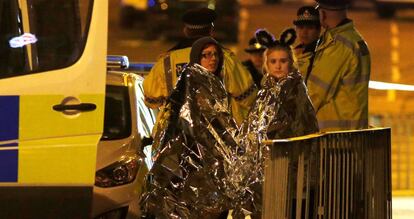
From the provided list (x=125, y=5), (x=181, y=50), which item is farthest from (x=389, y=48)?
(x=181, y=50)

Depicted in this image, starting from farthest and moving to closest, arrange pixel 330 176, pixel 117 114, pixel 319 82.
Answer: pixel 117 114
pixel 319 82
pixel 330 176

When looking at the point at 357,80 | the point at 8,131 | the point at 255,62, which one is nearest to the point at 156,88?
the point at 357,80

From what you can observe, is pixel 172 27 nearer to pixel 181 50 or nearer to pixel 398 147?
pixel 398 147

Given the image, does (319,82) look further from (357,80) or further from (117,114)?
(117,114)

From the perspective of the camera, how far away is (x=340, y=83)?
566cm

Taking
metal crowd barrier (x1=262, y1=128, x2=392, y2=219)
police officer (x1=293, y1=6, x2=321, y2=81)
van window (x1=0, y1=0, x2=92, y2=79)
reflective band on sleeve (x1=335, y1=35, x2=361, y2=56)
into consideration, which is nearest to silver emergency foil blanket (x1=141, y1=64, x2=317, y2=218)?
metal crowd barrier (x1=262, y1=128, x2=392, y2=219)

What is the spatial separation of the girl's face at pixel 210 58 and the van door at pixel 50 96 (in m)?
0.95

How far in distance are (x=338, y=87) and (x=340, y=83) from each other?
0.03 meters

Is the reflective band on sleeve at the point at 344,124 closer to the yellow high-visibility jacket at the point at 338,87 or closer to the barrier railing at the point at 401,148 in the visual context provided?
the yellow high-visibility jacket at the point at 338,87

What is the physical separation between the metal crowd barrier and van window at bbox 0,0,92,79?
3.91 feet

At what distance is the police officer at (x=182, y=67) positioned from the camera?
5.87 metres

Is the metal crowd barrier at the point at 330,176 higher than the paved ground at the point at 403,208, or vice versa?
the metal crowd barrier at the point at 330,176

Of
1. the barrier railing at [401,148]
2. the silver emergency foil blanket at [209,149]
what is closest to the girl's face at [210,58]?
the silver emergency foil blanket at [209,149]

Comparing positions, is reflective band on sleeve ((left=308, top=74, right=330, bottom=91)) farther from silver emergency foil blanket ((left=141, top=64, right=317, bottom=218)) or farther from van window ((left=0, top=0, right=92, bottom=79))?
van window ((left=0, top=0, right=92, bottom=79))
